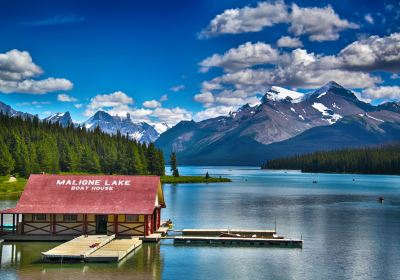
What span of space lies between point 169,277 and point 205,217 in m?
48.6

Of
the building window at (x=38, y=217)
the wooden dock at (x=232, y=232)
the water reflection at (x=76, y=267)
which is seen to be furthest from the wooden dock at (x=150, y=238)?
the building window at (x=38, y=217)

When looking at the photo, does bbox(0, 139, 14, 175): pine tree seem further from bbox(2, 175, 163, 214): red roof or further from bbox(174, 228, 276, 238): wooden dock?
bbox(174, 228, 276, 238): wooden dock

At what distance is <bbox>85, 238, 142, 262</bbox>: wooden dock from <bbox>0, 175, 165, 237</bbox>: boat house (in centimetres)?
294

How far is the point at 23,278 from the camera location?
47.5 m

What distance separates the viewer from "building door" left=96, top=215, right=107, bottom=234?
6725cm

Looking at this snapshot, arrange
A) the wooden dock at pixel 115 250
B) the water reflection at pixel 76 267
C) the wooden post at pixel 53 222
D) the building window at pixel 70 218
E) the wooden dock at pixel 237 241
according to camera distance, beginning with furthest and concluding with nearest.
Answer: the wooden dock at pixel 237 241 → the building window at pixel 70 218 → the wooden post at pixel 53 222 → the wooden dock at pixel 115 250 → the water reflection at pixel 76 267

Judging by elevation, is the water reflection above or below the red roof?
below

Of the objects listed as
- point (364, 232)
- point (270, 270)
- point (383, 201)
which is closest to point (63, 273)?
point (270, 270)

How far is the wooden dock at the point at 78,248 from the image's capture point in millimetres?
54000

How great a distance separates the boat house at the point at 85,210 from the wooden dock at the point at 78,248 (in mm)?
2480

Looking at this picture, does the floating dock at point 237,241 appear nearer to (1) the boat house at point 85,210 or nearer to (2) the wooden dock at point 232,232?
(2) the wooden dock at point 232,232

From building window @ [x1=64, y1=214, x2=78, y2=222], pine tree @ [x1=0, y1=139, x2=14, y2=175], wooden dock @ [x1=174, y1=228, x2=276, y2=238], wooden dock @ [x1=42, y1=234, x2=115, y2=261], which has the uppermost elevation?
pine tree @ [x1=0, y1=139, x2=14, y2=175]

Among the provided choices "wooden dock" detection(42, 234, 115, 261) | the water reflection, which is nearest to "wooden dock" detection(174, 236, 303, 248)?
the water reflection

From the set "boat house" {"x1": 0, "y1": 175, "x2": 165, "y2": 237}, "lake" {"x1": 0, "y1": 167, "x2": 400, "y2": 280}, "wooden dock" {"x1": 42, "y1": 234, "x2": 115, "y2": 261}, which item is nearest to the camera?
"lake" {"x1": 0, "y1": 167, "x2": 400, "y2": 280}
